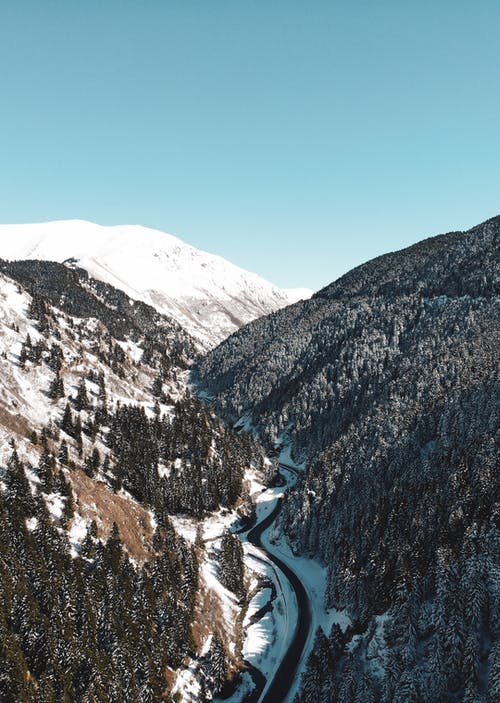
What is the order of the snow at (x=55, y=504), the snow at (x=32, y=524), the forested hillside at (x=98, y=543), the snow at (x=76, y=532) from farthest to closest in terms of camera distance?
the snow at (x=55, y=504), the snow at (x=76, y=532), the snow at (x=32, y=524), the forested hillside at (x=98, y=543)

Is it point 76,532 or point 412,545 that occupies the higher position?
point 412,545

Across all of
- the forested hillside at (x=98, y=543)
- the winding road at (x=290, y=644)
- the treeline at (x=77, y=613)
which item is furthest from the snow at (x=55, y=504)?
the winding road at (x=290, y=644)

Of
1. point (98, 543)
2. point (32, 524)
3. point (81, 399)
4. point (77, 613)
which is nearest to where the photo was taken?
point (77, 613)

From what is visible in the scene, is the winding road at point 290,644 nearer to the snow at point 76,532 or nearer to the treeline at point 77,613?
the treeline at point 77,613

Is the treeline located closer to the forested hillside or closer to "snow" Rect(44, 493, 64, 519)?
the forested hillside

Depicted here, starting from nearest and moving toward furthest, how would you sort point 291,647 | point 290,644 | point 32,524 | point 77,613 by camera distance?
1. point 77,613
2. point 32,524
3. point 291,647
4. point 290,644

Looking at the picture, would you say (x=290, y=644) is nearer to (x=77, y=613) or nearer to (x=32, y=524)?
(x=77, y=613)

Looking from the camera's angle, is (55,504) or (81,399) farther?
(81,399)

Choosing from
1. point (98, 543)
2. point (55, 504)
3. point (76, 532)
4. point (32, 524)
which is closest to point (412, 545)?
point (98, 543)
